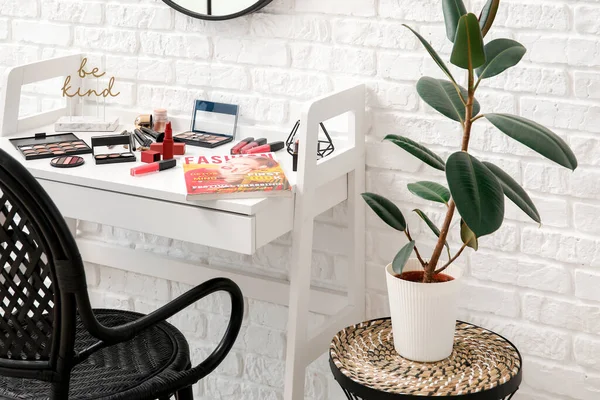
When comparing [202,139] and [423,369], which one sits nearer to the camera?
[423,369]

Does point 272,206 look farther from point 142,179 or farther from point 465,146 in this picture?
point 465,146

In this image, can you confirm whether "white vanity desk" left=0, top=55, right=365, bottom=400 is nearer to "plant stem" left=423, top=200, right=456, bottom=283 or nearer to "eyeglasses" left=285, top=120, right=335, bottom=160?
"eyeglasses" left=285, top=120, right=335, bottom=160

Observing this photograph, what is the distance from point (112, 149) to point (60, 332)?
746 mm

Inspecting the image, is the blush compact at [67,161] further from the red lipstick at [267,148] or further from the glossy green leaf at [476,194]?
the glossy green leaf at [476,194]

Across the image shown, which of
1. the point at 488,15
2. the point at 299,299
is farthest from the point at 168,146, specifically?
the point at 488,15

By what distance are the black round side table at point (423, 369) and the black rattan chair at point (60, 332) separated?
0.79 ft

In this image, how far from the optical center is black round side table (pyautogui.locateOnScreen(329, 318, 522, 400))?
1.57 m

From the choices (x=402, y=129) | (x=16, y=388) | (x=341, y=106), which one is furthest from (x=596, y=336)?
(x=16, y=388)

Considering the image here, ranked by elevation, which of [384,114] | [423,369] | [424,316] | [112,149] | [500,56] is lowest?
[423,369]

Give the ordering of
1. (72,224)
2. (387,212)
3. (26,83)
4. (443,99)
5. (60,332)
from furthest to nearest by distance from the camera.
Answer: (72,224), (26,83), (387,212), (443,99), (60,332)

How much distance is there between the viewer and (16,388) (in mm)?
1547

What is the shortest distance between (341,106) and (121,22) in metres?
0.78

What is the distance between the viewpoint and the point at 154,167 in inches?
75.4

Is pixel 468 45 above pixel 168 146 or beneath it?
above
